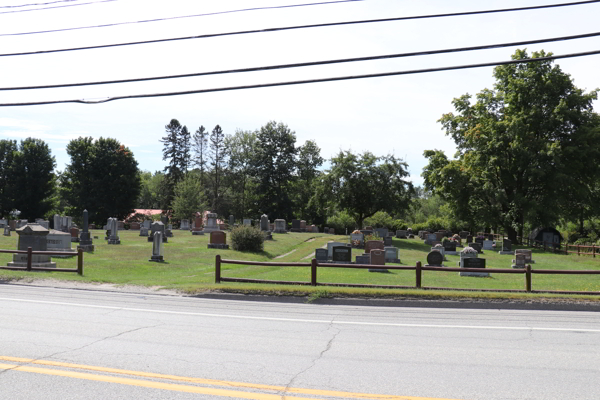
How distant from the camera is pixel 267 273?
22.6 meters

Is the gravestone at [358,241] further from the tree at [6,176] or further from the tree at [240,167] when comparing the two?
the tree at [6,176]

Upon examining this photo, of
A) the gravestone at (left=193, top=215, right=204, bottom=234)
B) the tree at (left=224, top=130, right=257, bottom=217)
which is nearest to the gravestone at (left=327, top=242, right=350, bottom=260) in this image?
the gravestone at (left=193, top=215, right=204, bottom=234)

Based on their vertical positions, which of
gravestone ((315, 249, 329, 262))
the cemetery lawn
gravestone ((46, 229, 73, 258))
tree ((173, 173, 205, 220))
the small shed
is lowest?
the cemetery lawn

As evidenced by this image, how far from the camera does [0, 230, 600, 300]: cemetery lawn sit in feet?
44.7

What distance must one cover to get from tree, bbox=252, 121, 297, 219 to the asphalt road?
6298cm

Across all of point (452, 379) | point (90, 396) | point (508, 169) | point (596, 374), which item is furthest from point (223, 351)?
point (508, 169)

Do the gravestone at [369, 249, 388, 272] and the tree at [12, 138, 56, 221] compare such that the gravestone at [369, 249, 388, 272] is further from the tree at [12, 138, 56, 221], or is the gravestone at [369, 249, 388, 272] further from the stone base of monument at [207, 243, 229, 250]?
the tree at [12, 138, 56, 221]

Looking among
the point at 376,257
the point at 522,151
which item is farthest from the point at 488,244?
the point at 376,257

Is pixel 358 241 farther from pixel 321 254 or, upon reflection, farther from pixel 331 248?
pixel 321 254

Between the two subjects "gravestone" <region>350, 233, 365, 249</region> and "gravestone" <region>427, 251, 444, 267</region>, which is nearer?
"gravestone" <region>427, 251, 444, 267</region>

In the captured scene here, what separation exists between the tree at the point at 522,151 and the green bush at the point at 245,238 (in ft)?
73.4

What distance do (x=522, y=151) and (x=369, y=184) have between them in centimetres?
1325

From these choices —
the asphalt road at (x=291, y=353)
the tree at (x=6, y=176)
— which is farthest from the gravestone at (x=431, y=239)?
the tree at (x=6, y=176)

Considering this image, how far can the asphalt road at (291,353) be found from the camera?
5773mm
